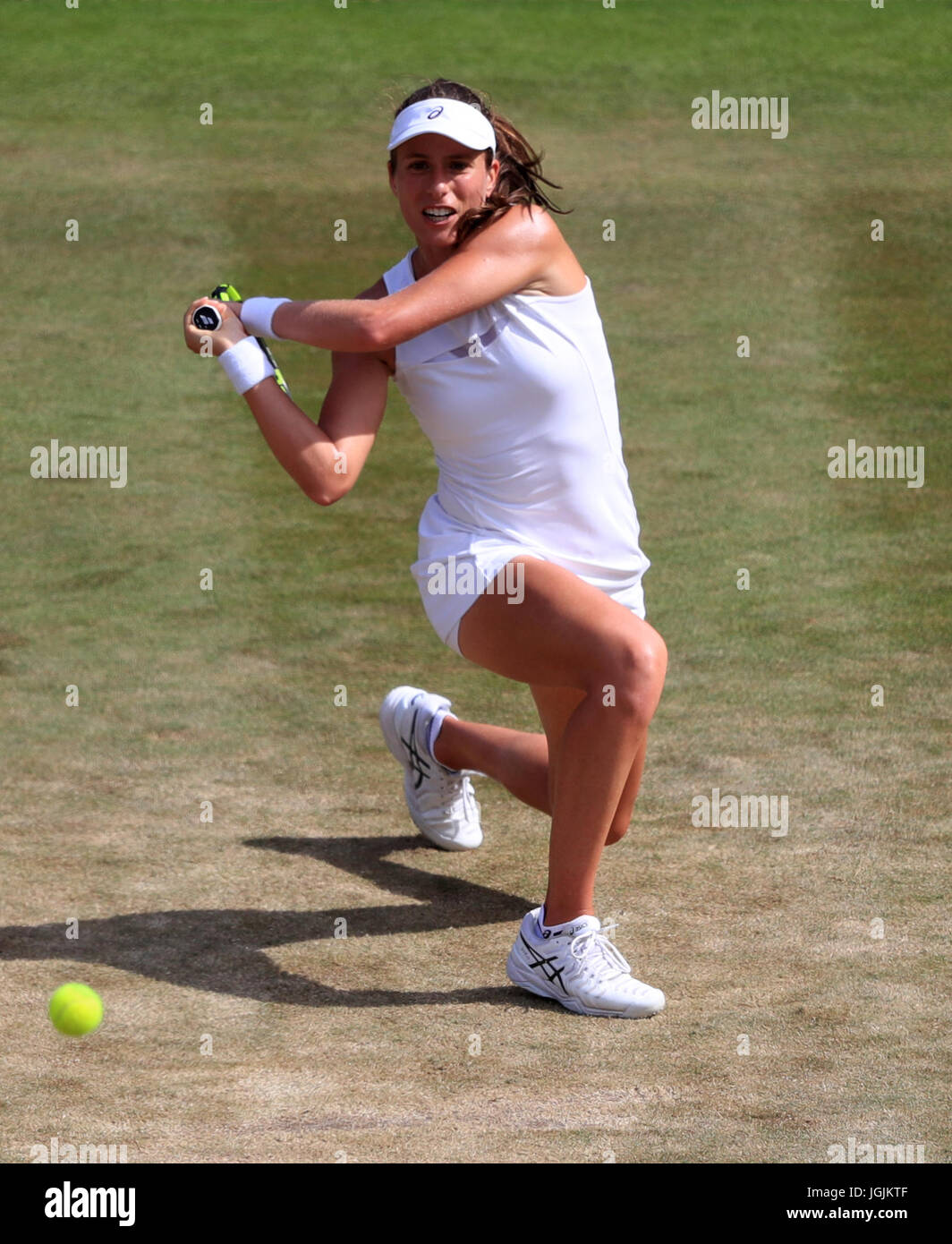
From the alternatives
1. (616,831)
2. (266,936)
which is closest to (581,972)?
(616,831)

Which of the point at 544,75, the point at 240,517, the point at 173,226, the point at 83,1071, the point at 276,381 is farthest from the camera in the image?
the point at 544,75

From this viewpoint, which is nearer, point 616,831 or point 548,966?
point 548,966

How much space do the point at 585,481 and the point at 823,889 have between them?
1.37 metres

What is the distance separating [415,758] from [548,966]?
3.79 feet

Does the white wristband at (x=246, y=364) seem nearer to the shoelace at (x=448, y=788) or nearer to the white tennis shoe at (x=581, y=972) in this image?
the shoelace at (x=448, y=788)

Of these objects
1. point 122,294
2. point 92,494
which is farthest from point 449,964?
point 122,294

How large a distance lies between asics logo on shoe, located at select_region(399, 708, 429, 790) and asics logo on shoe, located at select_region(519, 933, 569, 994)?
101 cm

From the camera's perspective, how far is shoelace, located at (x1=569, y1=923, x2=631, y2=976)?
14.9 feet

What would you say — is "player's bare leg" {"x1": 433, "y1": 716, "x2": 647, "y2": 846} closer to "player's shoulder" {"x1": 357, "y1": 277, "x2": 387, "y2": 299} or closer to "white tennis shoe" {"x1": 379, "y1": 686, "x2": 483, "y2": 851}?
"white tennis shoe" {"x1": 379, "y1": 686, "x2": 483, "y2": 851}

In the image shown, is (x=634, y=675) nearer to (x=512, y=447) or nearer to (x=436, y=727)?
(x=512, y=447)

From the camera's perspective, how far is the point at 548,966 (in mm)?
4562
